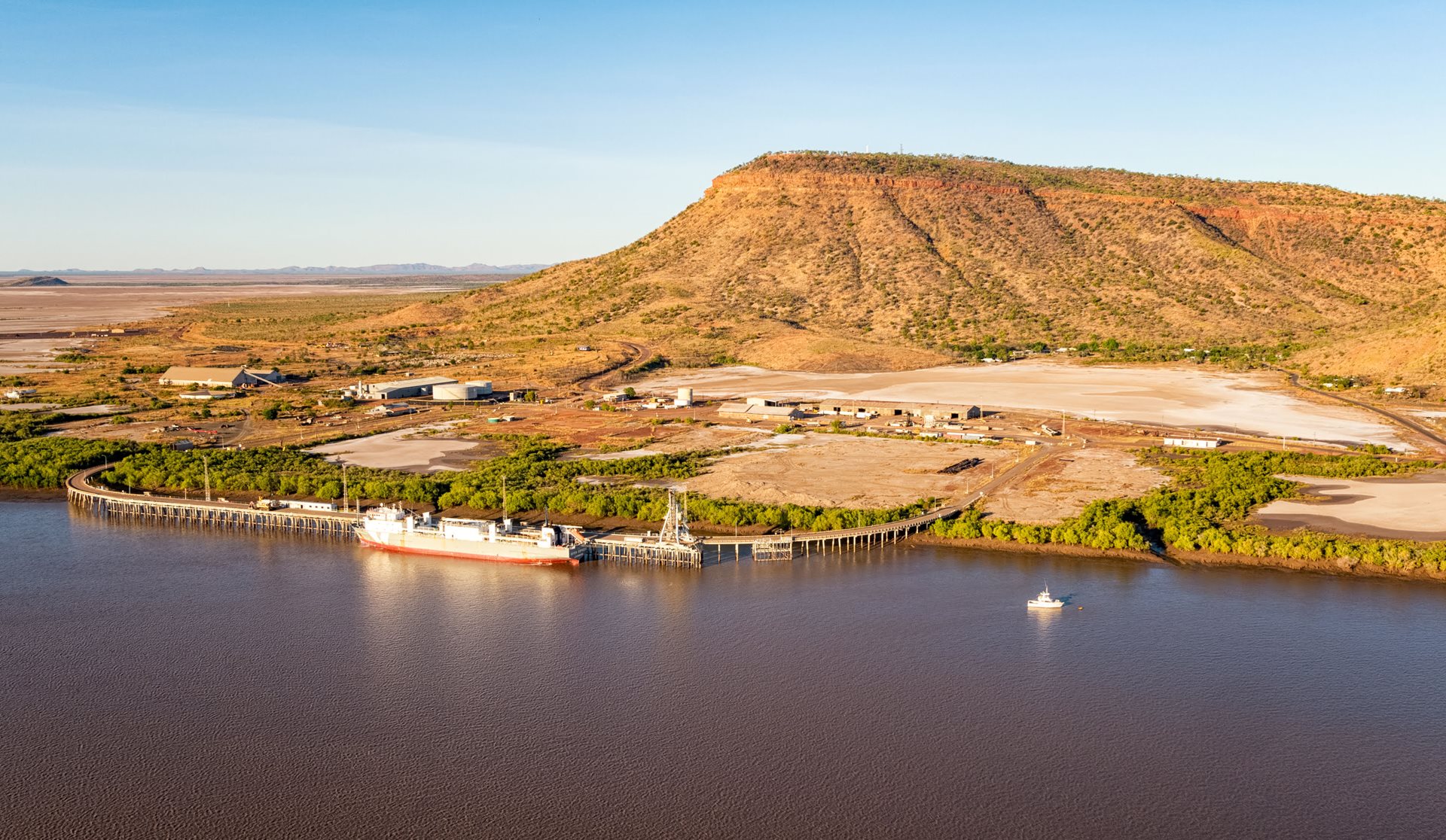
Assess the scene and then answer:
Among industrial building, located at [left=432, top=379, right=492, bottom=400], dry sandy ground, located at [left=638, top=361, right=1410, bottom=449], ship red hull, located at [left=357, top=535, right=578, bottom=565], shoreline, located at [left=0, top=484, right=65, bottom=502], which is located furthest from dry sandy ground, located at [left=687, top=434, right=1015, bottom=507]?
shoreline, located at [left=0, top=484, right=65, bottom=502]

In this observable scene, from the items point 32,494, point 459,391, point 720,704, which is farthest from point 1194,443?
point 32,494

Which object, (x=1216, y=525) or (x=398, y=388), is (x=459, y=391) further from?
(x=1216, y=525)

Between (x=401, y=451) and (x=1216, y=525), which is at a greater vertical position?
(x=401, y=451)

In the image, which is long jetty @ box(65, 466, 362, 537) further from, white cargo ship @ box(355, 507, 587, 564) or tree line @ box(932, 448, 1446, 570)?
tree line @ box(932, 448, 1446, 570)

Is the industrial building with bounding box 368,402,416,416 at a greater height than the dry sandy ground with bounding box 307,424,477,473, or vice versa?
the industrial building with bounding box 368,402,416,416

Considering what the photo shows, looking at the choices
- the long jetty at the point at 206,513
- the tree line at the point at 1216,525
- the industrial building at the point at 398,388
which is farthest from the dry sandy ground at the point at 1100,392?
the long jetty at the point at 206,513

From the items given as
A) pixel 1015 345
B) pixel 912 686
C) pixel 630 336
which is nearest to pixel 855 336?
pixel 1015 345
